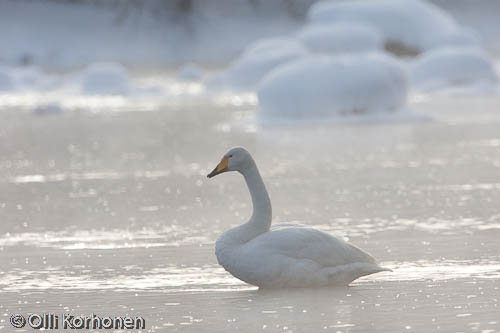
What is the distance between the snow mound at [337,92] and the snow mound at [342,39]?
50.5ft

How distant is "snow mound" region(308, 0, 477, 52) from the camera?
38906 millimetres

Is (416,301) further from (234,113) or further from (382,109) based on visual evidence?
(234,113)

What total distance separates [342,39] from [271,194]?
2573 centimetres

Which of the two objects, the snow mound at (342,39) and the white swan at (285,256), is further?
the snow mound at (342,39)

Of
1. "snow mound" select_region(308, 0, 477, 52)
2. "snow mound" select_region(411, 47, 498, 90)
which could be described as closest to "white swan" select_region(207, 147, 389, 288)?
"snow mound" select_region(411, 47, 498, 90)

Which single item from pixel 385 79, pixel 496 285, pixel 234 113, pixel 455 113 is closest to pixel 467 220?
pixel 496 285

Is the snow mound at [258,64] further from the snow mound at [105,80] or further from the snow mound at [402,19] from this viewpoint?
the snow mound at [402,19]

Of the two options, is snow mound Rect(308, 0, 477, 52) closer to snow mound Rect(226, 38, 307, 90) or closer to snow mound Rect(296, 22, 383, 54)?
snow mound Rect(296, 22, 383, 54)

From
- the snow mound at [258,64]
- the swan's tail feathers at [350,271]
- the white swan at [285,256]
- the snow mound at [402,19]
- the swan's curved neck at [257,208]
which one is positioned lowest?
the swan's tail feathers at [350,271]

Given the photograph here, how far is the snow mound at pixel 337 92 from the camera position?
64.2 feet

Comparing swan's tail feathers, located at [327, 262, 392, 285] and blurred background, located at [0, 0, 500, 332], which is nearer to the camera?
blurred background, located at [0, 0, 500, 332]

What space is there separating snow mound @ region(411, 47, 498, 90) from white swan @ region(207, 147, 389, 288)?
79.0 feet

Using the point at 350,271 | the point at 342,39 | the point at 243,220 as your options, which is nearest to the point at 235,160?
the point at 350,271

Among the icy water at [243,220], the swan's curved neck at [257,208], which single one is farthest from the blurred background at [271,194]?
the swan's curved neck at [257,208]
